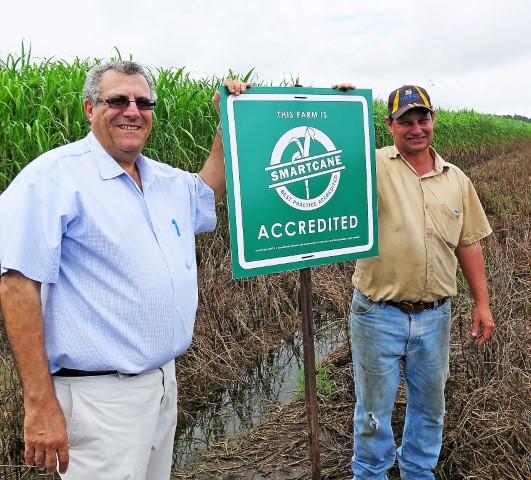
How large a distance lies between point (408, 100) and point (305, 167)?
56 cm

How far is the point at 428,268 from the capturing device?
214 centimetres

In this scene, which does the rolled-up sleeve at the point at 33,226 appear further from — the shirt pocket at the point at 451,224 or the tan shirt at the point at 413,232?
the shirt pocket at the point at 451,224

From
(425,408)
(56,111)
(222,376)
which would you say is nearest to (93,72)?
(425,408)

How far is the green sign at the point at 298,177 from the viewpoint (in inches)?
73.7

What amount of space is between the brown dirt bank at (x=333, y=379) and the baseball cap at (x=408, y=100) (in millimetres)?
1221

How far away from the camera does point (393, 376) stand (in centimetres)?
220

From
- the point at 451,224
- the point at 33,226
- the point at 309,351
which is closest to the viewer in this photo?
the point at 33,226

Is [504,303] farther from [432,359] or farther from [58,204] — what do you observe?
[58,204]

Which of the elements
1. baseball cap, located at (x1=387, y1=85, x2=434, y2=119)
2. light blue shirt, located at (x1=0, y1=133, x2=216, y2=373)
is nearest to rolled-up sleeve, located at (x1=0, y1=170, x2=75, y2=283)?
light blue shirt, located at (x1=0, y1=133, x2=216, y2=373)

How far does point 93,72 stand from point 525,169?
13084mm

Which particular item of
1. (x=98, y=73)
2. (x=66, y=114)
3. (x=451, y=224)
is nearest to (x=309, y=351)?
(x=451, y=224)

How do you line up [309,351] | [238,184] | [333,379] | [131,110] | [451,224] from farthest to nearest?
[333,379]
[451,224]
[309,351]
[238,184]
[131,110]

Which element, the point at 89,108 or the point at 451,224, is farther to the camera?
the point at 451,224

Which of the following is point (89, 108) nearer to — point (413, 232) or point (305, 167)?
point (305, 167)
